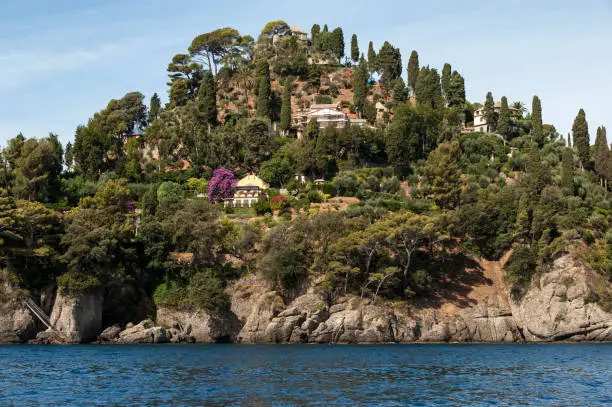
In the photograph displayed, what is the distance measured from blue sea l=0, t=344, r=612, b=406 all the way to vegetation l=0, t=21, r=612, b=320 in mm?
13323

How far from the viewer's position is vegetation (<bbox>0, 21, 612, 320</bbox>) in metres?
72.8

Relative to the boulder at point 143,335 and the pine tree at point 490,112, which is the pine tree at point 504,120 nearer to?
the pine tree at point 490,112

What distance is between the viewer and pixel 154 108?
440ft

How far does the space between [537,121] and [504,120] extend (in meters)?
5.32

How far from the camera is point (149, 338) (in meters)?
70.1

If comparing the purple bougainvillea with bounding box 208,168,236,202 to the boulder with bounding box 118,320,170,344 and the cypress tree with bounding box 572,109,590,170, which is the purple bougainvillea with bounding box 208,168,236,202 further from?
the cypress tree with bounding box 572,109,590,170

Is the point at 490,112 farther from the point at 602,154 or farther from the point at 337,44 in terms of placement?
the point at 337,44

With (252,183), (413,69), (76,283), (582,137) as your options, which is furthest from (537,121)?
(76,283)

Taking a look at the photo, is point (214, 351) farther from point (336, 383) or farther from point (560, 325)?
point (560, 325)

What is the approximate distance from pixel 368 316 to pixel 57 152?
54577 millimetres

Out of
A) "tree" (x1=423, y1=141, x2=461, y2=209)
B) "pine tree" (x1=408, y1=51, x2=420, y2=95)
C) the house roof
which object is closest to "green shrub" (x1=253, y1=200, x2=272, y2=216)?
the house roof

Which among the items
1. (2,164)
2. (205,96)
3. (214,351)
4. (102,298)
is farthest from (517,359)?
(205,96)

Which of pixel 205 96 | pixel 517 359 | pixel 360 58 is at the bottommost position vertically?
pixel 517 359

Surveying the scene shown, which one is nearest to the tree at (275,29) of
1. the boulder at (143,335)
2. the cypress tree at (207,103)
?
the cypress tree at (207,103)
